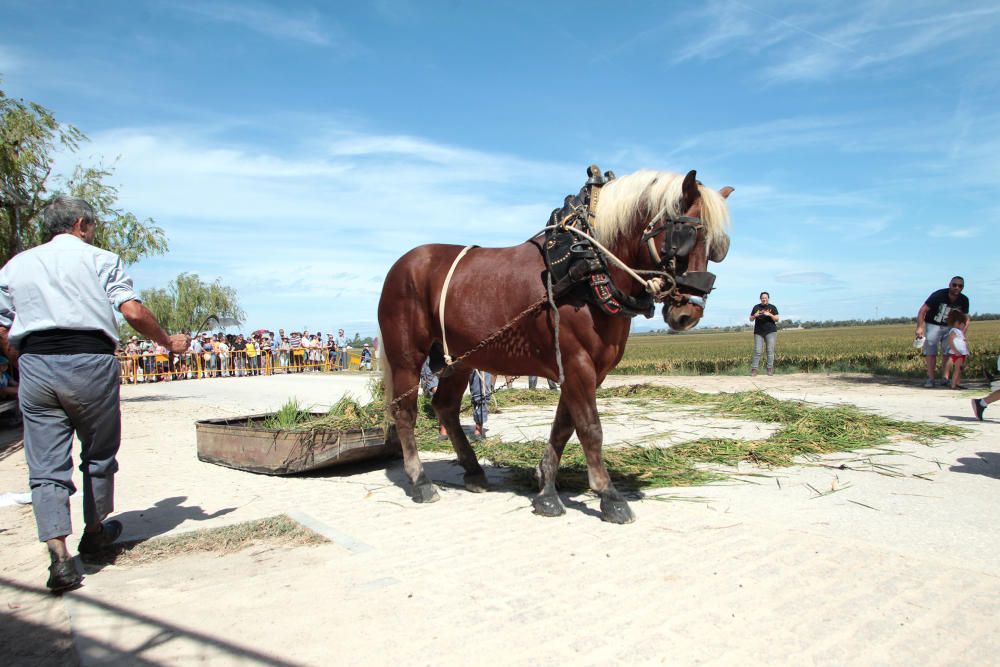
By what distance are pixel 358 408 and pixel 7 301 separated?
370cm

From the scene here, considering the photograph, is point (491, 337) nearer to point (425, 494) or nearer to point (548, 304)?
point (548, 304)

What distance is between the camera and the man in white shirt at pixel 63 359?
134 inches

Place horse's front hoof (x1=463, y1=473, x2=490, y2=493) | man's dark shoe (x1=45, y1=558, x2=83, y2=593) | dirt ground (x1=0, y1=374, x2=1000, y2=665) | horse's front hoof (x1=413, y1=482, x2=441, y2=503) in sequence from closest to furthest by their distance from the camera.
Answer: dirt ground (x1=0, y1=374, x2=1000, y2=665) < man's dark shoe (x1=45, y1=558, x2=83, y2=593) < horse's front hoof (x1=413, y1=482, x2=441, y2=503) < horse's front hoof (x1=463, y1=473, x2=490, y2=493)

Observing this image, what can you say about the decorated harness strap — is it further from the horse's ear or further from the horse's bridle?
the horse's ear

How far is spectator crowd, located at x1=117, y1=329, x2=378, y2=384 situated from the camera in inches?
1007

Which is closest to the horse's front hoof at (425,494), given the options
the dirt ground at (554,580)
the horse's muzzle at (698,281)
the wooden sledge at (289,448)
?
the dirt ground at (554,580)

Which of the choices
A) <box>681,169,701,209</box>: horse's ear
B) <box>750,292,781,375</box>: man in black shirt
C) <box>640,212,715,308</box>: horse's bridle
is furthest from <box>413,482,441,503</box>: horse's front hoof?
<box>750,292,781,375</box>: man in black shirt

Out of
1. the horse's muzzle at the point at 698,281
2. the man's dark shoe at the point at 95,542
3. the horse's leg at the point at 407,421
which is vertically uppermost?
the horse's muzzle at the point at 698,281

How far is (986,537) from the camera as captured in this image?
3.62 metres

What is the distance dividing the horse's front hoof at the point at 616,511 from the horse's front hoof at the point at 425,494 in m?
1.45

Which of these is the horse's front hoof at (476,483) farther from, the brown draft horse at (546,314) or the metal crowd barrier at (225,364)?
the metal crowd barrier at (225,364)

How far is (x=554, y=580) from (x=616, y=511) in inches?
42.5

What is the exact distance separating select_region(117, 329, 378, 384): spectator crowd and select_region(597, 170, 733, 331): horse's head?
786 inches

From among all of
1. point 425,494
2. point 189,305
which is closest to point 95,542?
point 425,494
